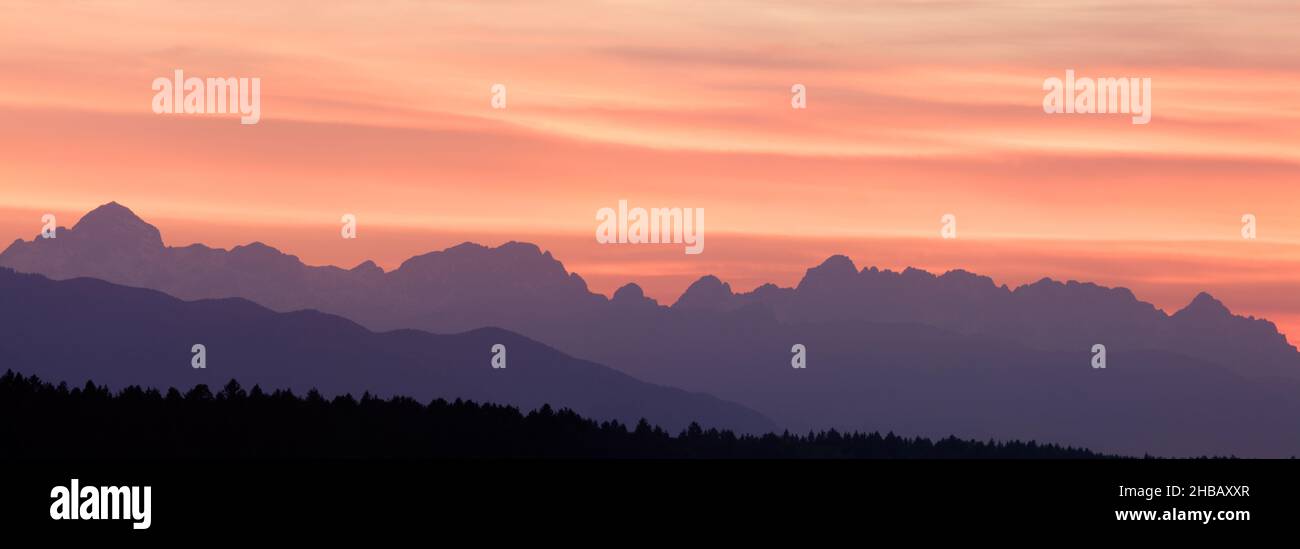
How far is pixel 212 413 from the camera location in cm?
19250

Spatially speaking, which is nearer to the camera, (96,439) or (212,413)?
(96,439)
